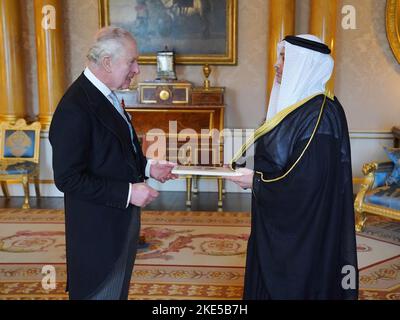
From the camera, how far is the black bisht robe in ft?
6.69

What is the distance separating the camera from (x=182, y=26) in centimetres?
633

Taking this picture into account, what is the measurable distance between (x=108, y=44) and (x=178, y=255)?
263 centimetres

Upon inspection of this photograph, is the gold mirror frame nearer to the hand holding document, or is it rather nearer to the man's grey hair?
the hand holding document

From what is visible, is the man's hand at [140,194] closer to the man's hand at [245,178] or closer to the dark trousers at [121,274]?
the dark trousers at [121,274]

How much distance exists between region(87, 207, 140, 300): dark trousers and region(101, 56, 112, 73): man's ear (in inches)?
26.5

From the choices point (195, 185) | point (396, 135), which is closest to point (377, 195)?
point (396, 135)

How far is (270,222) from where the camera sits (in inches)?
85.0

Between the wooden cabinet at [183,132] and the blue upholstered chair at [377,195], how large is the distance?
1.83 metres

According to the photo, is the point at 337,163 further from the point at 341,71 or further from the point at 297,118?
the point at 341,71

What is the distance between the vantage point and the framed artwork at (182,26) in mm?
6266

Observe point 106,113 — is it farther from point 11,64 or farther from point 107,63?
point 11,64

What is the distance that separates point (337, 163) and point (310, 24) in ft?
14.6
